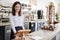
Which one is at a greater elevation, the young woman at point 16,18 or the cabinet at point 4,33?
the young woman at point 16,18

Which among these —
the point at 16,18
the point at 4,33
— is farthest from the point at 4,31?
the point at 16,18

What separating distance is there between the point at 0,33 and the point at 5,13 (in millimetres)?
670

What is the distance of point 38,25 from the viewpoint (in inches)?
263

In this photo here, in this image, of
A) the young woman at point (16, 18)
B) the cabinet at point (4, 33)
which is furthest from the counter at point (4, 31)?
the young woman at point (16, 18)

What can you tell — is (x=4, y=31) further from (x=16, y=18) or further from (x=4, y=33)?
(x=16, y=18)

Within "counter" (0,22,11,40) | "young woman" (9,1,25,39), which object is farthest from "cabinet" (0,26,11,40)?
"young woman" (9,1,25,39)

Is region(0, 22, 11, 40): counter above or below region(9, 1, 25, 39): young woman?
below

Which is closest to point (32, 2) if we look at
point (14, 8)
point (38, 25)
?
point (38, 25)

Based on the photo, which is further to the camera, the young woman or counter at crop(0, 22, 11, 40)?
counter at crop(0, 22, 11, 40)

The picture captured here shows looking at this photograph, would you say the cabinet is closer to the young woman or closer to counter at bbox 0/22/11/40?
counter at bbox 0/22/11/40

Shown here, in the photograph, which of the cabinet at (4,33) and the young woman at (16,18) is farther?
the cabinet at (4,33)

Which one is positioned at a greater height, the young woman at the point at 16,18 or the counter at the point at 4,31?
the young woman at the point at 16,18

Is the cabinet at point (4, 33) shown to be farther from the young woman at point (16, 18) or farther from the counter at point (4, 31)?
the young woman at point (16, 18)

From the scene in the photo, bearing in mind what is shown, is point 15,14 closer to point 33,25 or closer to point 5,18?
point 5,18
